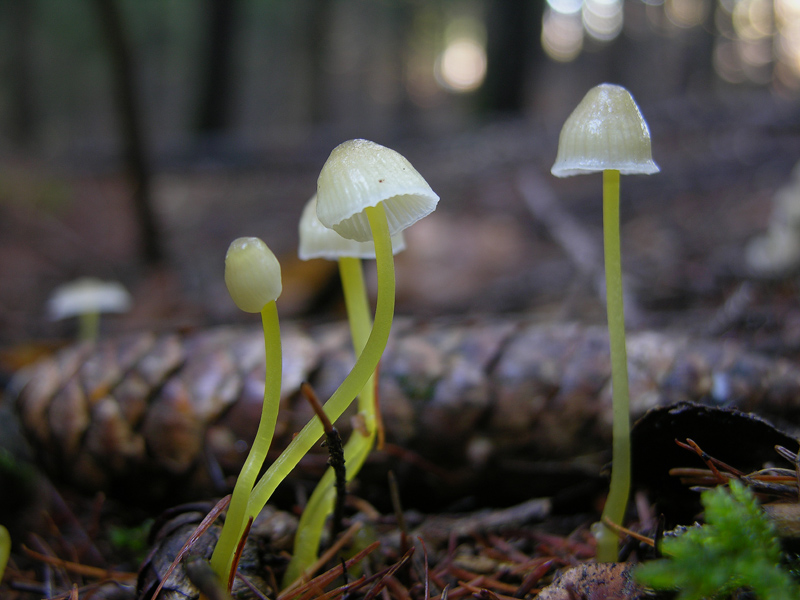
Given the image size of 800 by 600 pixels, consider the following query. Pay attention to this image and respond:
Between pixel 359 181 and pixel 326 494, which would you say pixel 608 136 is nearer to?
pixel 359 181

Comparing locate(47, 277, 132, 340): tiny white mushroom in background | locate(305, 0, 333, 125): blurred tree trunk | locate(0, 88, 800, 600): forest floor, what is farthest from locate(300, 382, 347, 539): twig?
locate(305, 0, 333, 125): blurred tree trunk

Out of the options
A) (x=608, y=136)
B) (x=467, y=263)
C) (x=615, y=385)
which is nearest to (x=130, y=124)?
(x=467, y=263)

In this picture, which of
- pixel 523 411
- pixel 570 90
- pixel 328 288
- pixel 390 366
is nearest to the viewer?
pixel 523 411

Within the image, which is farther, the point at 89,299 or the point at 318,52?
the point at 318,52

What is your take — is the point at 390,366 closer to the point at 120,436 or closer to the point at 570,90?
the point at 120,436

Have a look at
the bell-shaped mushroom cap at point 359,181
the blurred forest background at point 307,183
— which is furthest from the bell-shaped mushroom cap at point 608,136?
the blurred forest background at point 307,183

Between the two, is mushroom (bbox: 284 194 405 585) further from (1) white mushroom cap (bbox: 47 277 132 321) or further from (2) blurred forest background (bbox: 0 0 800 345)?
(1) white mushroom cap (bbox: 47 277 132 321)

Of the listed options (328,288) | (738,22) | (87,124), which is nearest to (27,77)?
(87,124)
